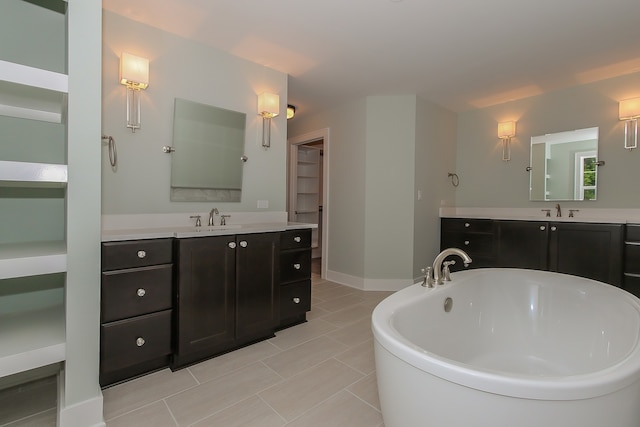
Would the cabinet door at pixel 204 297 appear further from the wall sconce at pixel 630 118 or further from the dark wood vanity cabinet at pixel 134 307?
the wall sconce at pixel 630 118

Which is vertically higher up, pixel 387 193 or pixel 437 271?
pixel 387 193

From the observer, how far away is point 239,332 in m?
2.09

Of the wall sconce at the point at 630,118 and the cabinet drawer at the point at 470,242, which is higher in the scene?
the wall sconce at the point at 630,118

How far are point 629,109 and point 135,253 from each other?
4.33 m

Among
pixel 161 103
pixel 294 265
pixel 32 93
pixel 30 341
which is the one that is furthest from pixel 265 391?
pixel 161 103

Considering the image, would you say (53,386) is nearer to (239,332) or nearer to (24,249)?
(24,249)

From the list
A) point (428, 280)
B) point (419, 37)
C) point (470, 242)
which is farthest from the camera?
point (470, 242)

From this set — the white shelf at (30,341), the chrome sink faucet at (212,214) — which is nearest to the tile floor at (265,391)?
the white shelf at (30,341)

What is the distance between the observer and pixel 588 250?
9.21 ft

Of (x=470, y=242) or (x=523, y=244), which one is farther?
(x=470, y=242)

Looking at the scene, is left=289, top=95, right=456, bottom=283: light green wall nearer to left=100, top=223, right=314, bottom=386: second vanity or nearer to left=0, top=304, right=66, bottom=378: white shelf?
left=100, top=223, right=314, bottom=386: second vanity

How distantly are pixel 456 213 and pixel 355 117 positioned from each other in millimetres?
1981

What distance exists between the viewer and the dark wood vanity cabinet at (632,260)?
8.38ft

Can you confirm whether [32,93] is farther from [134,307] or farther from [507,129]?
[507,129]
